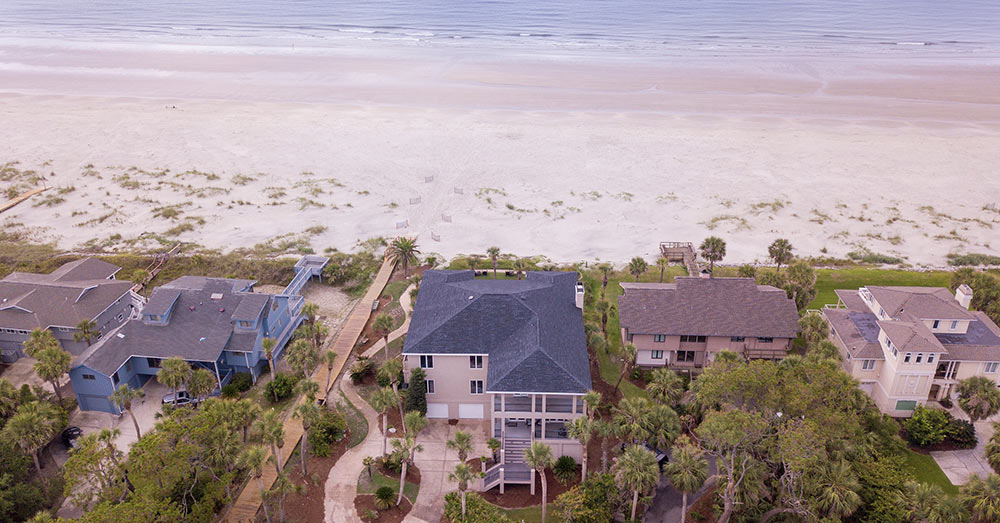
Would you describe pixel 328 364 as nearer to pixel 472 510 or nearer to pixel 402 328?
pixel 402 328

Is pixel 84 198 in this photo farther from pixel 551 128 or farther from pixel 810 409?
pixel 810 409

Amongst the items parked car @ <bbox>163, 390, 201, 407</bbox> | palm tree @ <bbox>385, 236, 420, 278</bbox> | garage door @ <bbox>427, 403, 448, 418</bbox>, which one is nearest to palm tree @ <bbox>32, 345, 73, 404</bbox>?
parked car @ <bbox>163, 390, 201, 407</bbox>

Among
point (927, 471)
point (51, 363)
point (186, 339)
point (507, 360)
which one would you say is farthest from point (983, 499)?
point (51, 363)

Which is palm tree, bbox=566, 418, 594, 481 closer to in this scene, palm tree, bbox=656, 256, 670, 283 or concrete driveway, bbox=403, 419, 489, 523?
concrete driveway, bbox=403, 419, 489, 523

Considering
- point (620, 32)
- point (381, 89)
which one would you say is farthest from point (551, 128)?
point (620, 32)

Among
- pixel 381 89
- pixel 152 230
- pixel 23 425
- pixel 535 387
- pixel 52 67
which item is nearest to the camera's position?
pixel 23 425

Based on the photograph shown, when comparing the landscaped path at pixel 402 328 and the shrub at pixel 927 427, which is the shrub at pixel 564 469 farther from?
the shrub at pixel 927 427
